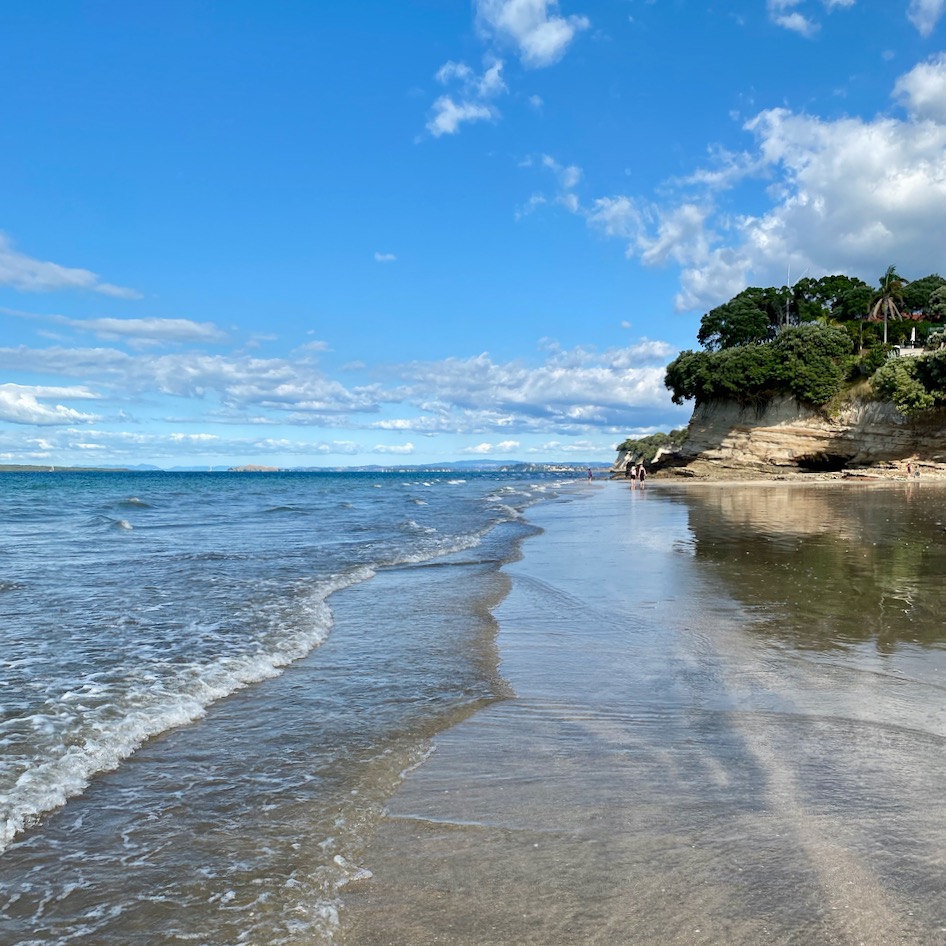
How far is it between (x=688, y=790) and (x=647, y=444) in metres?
116

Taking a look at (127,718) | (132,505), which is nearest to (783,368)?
(132,505)

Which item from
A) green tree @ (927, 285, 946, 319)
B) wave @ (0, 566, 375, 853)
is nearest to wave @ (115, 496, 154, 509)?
wave @ (0, 566, 375, 853)

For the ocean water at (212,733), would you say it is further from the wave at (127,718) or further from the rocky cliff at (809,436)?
the rocky cliff at (809,436)

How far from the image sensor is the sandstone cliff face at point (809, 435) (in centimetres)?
4559

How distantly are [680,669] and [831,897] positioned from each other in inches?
139

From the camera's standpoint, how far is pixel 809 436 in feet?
172

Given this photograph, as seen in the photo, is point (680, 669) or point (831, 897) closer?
point (831, 897)

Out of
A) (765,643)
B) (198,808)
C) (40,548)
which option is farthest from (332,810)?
(40,548)

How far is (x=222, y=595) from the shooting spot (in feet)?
34.1

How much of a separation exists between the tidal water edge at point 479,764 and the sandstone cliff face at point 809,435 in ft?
139

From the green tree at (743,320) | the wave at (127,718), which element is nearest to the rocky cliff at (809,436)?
the green tree at (743,320)

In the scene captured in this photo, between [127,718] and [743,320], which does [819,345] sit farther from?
[127,718]

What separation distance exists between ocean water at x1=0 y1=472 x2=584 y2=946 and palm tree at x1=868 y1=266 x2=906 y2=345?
68441mm

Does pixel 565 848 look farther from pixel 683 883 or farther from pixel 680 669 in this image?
pixel 680 669
